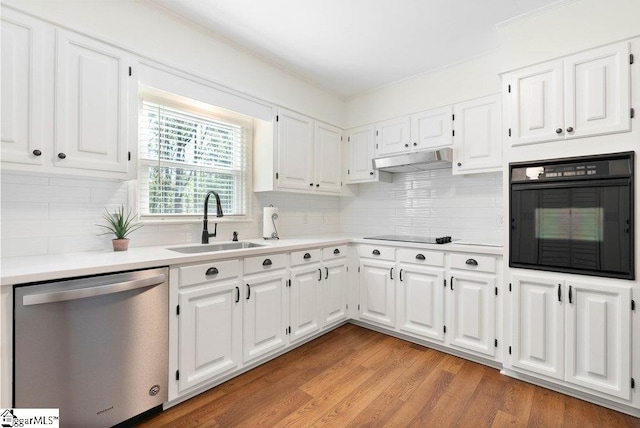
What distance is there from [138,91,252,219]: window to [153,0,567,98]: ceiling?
680mm

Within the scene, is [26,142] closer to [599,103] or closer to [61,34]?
[61,34]

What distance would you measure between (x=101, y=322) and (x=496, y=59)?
11.5 ft

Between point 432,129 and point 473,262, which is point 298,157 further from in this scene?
point 473,262

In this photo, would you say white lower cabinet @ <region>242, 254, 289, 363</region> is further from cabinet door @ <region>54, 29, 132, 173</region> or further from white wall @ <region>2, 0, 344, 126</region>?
white wall @ <region>2, 0, 344, 126</region>

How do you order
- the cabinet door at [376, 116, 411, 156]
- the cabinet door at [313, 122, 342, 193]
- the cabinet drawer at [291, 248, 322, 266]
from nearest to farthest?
the cabinet drawer at [291, 248, 322, 266] < the cabinet door at [376, 116, 411, 156] < the cabinet door at [313, 122, 342, 193]

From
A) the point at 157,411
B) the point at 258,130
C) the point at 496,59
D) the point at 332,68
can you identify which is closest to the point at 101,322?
the point at 157,411

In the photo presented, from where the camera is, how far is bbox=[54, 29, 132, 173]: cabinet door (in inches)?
67.8

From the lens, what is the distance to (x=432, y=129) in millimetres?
3059

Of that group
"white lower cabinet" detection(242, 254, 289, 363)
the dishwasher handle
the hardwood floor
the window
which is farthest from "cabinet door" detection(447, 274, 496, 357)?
the dishwasher handle

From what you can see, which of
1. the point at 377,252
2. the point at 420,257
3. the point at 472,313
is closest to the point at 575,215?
the point at 472,313

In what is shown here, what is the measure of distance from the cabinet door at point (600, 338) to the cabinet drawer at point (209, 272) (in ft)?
7.48

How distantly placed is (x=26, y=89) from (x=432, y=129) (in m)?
3.05

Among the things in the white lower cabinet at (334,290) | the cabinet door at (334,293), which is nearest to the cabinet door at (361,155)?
the white lower cabinet at (334,290)

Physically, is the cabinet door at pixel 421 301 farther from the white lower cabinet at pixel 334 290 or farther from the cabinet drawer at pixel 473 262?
the white lower cabinet at pixel 334 290
